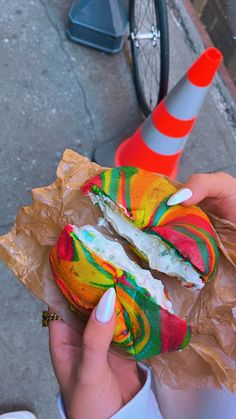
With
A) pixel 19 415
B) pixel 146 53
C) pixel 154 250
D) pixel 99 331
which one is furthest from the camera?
pixel 146 53

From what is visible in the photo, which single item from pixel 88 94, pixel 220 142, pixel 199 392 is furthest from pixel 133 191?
pixel 220 142

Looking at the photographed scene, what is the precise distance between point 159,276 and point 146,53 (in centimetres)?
183

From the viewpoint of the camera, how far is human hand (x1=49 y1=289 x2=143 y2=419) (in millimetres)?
1009

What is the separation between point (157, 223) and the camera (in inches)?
44.8

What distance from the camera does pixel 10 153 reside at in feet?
7.21

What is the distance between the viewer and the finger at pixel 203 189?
1.17 metres

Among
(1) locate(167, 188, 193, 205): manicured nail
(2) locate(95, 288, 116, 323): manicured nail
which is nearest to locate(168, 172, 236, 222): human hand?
(1) locate(167, 188, 193, 205): manicured nail

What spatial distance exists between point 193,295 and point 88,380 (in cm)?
32

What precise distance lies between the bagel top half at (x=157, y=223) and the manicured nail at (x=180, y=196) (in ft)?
0.04

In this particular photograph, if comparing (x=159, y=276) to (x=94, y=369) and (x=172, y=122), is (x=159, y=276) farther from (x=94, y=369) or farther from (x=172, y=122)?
(x=172, y=122)

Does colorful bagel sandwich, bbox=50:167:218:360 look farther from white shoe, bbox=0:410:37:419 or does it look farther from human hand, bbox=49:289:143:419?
white shoe, bbox=0:410:37:419

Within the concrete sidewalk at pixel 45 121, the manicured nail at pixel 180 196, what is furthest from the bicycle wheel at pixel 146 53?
the manicured nail at pixel 180 196

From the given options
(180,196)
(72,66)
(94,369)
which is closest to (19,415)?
(94,369)

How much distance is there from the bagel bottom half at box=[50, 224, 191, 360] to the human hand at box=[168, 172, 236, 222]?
0.20 metres
